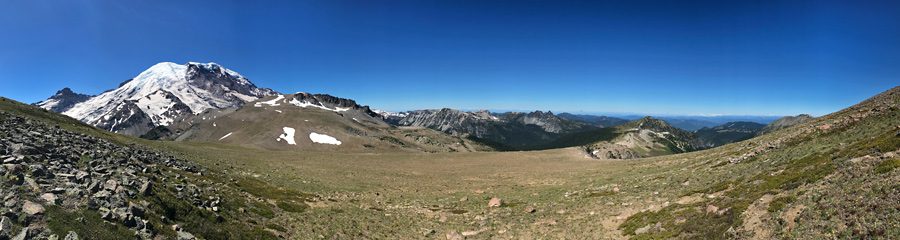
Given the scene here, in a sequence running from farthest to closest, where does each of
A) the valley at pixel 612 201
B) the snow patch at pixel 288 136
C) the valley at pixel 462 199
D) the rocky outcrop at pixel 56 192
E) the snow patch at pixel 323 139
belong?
→ the snow patch at pixel 323 139 < the snow patch at pixel 288 136 < the valley at pixel 612 201 < the valley at pixel 462 199 < the rocky outcrop at pixel 56 192

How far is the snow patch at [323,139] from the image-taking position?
184750 millimetres

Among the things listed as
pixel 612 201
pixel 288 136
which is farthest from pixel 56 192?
pixel 288 136

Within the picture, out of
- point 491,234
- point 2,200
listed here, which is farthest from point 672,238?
point 2,200

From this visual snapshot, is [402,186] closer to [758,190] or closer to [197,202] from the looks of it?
[197,202]

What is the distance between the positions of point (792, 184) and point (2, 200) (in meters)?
41.7

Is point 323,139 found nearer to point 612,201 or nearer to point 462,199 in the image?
point 462,199

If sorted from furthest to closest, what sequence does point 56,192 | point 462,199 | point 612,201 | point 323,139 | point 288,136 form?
Answer: point 323,139, point 288,136, point 462,199, point 612,201, point 56,192

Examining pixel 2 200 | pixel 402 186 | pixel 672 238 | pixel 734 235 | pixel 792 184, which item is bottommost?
pixel 402 186

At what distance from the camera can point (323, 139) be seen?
18738 centimetres

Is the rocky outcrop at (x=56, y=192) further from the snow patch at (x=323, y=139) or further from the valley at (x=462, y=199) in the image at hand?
the snow patch at (x=323, y=139)

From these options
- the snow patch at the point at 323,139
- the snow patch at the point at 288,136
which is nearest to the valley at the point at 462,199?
the snow patch at the point at 288,136

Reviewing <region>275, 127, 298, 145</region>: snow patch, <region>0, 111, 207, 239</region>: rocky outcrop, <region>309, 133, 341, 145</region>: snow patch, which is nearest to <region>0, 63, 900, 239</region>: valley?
<region>0, 111, 207, 239</region>: rocky outcrop

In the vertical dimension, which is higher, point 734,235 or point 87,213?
point 87,213

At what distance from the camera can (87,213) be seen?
557 inches
